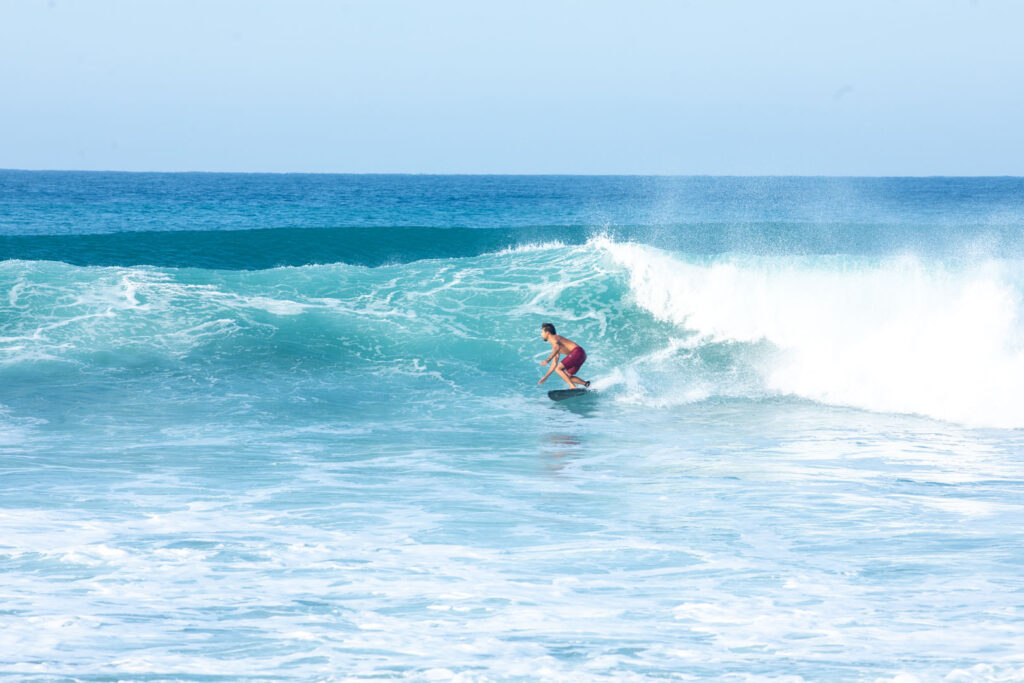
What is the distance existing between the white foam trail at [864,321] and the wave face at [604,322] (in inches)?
1.4

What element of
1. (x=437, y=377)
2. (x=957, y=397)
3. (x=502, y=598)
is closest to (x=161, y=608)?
(x=502, y=598)

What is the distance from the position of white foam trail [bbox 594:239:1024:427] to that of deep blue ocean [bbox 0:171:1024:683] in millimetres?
64

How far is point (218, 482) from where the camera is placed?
8.55 meters

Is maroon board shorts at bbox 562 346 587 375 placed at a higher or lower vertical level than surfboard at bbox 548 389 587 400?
higher

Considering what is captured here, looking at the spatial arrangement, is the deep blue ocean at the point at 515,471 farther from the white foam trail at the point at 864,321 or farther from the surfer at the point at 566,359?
the surfer at the point at 566,359

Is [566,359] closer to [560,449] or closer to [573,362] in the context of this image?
[573,362]

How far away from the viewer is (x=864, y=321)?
51.0 ft

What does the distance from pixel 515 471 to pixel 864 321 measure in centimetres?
855

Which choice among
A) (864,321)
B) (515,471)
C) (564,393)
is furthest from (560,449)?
(864,321)

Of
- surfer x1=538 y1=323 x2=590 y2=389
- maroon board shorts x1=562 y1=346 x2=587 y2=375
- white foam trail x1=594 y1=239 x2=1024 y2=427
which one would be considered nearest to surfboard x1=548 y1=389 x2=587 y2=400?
surfer x1=538 y1=323 x2=590 y2=389

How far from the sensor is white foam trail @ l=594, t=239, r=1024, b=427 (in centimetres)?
Result: 1273

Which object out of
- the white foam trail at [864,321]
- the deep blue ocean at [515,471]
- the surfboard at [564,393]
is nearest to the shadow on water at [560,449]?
the deep blue ocean at [515,471]

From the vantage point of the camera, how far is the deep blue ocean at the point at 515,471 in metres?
5.28

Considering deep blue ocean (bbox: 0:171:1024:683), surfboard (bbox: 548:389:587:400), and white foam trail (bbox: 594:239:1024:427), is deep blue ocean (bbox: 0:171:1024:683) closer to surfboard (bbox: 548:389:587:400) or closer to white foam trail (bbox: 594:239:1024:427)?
white foam trail (bbox: 594:239:1024:427)
